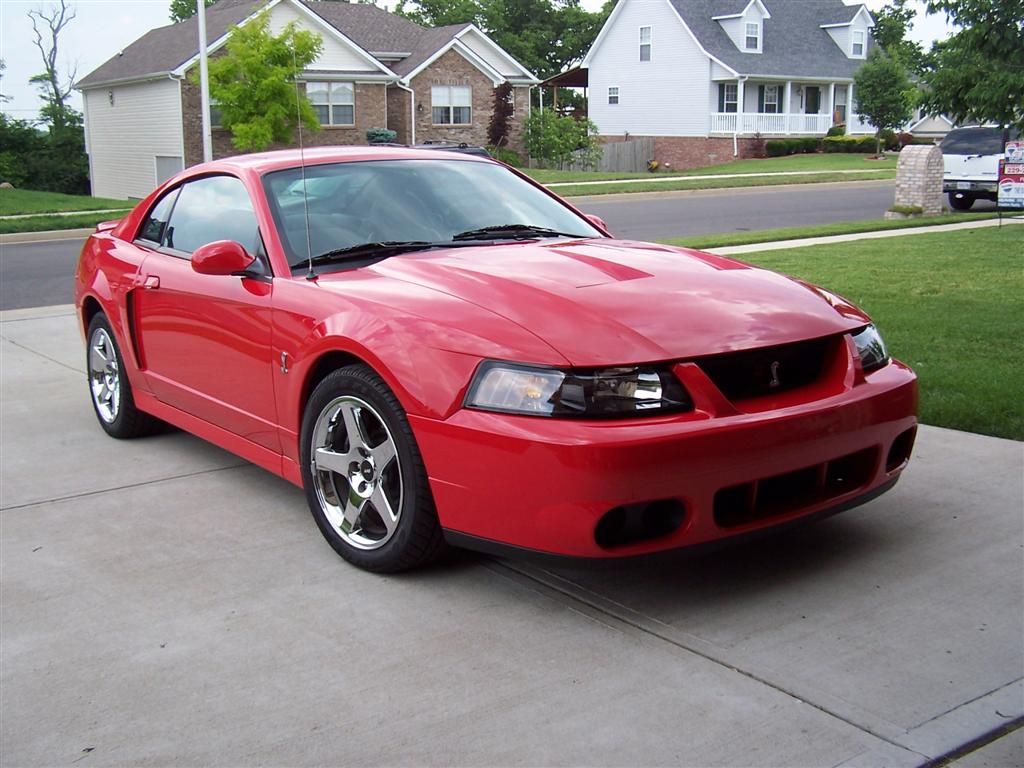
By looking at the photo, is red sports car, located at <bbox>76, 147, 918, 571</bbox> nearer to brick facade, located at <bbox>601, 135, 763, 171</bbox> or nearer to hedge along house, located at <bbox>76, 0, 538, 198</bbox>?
hedge along house, located at <bbox>76, 0, 538, 198</bbox>

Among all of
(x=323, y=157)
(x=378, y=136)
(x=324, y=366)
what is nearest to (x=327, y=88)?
(x=378, y=136)

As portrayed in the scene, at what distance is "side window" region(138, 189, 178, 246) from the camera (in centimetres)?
585

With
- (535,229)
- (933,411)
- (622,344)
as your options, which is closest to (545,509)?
(622,344)

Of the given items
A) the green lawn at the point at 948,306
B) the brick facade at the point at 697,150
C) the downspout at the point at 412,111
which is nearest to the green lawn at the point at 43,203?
the downspout at the point at 412,111

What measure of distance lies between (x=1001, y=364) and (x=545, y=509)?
4.64 m

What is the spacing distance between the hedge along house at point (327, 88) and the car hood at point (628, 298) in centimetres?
3353

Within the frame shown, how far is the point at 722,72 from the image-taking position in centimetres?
5047

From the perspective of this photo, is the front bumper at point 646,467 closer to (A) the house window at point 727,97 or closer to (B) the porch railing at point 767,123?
(B) the porch railing at point 767,123

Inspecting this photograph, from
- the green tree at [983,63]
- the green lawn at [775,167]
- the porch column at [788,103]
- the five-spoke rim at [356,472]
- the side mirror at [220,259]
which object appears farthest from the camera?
the porch column at [788,103]

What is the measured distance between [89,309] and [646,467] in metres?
4.10

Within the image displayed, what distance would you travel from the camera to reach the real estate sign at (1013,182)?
1630 centimetres

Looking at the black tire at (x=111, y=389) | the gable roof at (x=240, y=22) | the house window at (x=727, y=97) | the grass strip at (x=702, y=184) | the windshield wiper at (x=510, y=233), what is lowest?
the black tire at (x=111, y=389)

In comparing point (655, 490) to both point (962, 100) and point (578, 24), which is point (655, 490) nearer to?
point (962, 100)

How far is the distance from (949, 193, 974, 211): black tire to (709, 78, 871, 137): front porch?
93.1ft
